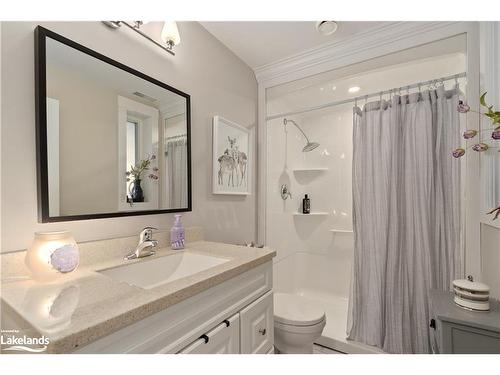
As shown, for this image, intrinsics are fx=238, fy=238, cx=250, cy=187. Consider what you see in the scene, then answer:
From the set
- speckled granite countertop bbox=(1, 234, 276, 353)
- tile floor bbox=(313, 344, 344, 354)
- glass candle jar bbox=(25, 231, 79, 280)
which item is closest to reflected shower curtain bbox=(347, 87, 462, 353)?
tile floor bbox=(313, 344, 344, 354)

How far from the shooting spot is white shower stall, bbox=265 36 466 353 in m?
2.26

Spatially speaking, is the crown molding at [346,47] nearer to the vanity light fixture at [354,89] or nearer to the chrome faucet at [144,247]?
the vanity light fixture at [354,89]

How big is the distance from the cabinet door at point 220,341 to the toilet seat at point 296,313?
21.7 inches

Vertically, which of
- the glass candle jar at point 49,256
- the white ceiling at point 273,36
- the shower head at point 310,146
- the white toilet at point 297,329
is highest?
the white ceiling at point 273,36

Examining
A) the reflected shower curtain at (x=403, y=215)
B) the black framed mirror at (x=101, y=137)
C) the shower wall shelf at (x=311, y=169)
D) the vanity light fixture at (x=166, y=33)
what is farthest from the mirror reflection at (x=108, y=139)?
the shower wall shelf at (x=311, y=169)

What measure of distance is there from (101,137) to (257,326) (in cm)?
110

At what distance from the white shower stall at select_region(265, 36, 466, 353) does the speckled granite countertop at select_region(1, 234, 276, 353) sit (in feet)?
4.79

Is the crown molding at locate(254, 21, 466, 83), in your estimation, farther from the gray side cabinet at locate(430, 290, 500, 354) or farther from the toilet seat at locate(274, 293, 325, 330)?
the toilet seat at locate(274, 293, 325, 330)

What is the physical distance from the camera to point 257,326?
1088 millimetres

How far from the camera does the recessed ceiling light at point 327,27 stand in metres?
1.50

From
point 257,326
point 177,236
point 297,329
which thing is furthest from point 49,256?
point 297,329

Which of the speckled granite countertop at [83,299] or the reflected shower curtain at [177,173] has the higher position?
the reflected shower curtain at [177,173]

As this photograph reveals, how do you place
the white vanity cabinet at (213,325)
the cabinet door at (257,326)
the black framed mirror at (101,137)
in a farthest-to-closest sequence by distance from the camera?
the cabinet door at (257,326) → the black framed mirror at (101,137) → the white vanity cabinet at (213,325)
